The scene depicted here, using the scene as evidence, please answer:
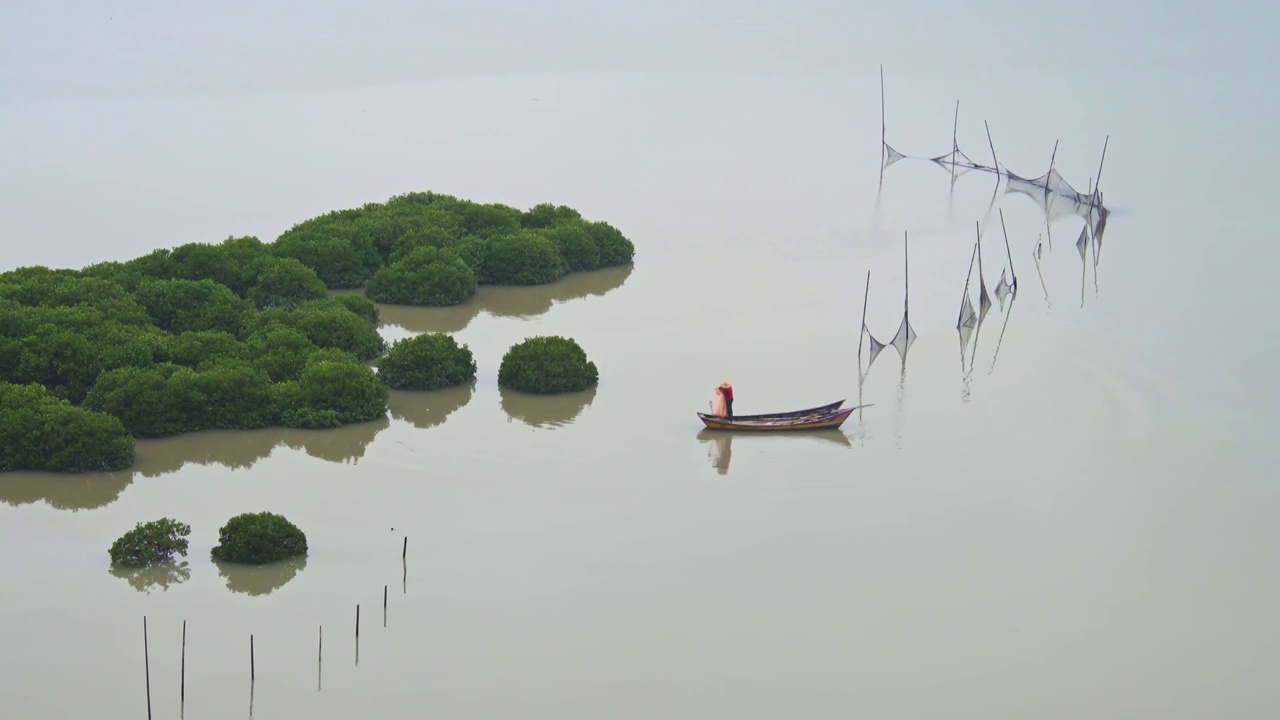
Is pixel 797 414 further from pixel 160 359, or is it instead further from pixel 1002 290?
pixel 1002 290

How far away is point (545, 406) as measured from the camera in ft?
95.9

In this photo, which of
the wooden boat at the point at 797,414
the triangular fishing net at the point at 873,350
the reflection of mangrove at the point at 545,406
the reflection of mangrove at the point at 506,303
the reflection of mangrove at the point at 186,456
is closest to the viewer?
the reflection of mangrove at the point at 186,456

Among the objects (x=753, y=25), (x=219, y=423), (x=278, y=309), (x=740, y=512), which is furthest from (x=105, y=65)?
(x=740, y=512)

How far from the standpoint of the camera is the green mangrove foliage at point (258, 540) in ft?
71.3

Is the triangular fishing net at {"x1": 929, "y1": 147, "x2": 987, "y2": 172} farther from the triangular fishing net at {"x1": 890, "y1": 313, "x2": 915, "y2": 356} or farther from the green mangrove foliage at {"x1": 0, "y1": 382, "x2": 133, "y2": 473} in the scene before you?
the green mangrove foliage at {"x1": 0, "y1": 382, "x2": 133, "y2": 473}

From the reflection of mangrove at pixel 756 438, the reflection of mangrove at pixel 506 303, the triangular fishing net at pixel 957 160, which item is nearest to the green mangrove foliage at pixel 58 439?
the reflection of mangrove at pixel 756 438

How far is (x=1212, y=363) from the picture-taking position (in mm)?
32812

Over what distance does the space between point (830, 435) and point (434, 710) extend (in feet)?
35.9

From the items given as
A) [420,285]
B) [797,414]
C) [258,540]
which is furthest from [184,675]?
[420,285]

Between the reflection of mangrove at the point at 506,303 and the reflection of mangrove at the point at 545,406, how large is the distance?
5.00 m

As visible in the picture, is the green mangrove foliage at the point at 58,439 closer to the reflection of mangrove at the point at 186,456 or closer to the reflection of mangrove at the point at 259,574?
the reflection of mangrove at the point at 186,456

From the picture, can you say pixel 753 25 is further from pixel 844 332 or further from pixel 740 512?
pixel 740 512

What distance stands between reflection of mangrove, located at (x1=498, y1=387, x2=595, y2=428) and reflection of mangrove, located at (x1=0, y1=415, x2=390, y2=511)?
2.30 meters

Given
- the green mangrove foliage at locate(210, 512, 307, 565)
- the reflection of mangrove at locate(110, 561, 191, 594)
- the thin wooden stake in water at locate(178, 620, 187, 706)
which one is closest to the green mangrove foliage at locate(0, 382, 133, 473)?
the reflection of mangrove at locate(110, 561, 191, 594)
